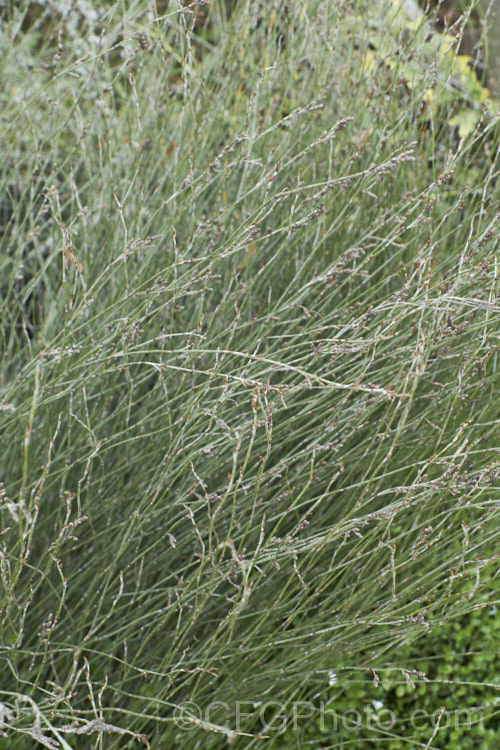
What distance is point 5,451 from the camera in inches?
61.5

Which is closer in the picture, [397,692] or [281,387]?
[281,387]

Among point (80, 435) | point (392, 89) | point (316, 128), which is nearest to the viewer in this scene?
point (80, 435)

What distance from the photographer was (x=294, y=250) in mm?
1834

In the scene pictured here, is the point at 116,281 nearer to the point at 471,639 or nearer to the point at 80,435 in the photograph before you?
the point at 80,435

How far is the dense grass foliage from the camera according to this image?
3.76 ft

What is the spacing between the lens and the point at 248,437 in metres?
1.31

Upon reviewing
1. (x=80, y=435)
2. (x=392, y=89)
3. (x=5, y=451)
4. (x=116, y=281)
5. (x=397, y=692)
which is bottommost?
(x=397, y=692)

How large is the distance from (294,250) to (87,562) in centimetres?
92

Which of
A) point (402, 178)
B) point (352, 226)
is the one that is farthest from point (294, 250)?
point (402, 178)

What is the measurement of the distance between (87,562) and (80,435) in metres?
0.29

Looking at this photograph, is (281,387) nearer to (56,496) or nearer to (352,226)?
(56,496)

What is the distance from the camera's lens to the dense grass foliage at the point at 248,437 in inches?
45.2

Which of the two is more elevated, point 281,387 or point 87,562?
point 281,387

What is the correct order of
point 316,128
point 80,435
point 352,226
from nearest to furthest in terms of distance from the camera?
point 80,435
point 352,226
point 316,128
